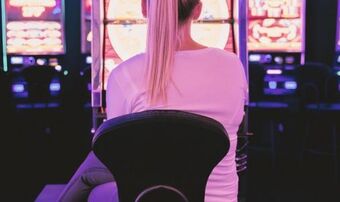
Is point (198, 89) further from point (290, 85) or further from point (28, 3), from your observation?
point (28, 3)

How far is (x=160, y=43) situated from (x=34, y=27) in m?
4.05

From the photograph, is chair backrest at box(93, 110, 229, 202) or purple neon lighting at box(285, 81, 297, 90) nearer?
chair backrest at box(93, 110, 229, 202)

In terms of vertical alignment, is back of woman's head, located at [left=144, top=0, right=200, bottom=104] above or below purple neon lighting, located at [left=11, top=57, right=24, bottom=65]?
above

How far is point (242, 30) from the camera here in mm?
2707

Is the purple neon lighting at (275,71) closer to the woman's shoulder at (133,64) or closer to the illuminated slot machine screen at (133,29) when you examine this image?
the illuminated slot machine screen at (133,29)

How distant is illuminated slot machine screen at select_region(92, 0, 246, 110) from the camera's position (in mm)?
2725

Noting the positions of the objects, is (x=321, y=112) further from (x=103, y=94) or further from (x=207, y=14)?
(x=103, y=94)

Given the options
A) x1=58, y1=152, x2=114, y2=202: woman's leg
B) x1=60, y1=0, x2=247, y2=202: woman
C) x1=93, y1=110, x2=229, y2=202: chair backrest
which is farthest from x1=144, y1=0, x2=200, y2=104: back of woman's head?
x1=58, y1=152, x2=114, y2=202: woman's leg

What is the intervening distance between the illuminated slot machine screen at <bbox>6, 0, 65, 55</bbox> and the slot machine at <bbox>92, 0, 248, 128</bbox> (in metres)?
2.76

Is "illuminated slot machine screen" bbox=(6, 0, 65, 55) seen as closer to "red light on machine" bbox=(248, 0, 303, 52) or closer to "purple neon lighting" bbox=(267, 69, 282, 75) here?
"red light on machine" bbox=(248, 0, 303, 52)

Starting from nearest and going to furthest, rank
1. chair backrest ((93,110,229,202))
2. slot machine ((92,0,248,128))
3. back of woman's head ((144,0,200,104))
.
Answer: chair backrest ((93,110,229,202)) → back of woman's head ((144,0,200,104)) → slot machine ((92,0,248,128))

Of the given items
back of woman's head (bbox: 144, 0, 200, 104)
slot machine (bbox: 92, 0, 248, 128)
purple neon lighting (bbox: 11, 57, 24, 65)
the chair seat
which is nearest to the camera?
back of woman's head (bbox: 144, 0, 200, 104)

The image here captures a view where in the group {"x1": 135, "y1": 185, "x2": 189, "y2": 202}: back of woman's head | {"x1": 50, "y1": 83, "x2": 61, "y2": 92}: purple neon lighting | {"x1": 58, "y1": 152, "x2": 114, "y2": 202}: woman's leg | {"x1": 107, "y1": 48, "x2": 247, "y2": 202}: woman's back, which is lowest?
{"x1": 50, "y1": 83, "x2": 61, "y2": 92}: purple neon lighting

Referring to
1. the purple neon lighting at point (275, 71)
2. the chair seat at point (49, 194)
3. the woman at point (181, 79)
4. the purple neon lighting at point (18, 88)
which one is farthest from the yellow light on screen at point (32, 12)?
the woman at point (181, 79)
